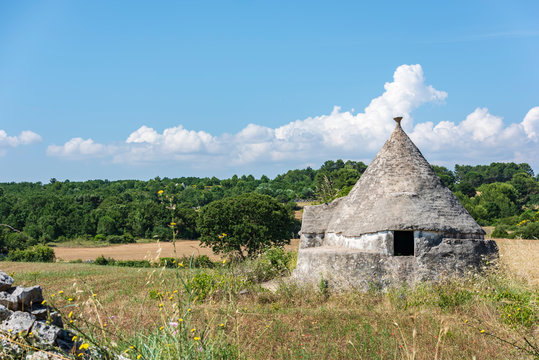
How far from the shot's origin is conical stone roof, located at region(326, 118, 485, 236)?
1167 cm

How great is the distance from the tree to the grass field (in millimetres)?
14495

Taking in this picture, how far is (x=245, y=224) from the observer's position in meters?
28.3

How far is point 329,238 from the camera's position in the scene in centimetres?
1439

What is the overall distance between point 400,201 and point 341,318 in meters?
4.48

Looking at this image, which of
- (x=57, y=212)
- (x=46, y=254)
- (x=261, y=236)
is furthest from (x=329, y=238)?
(x=57, y=212)

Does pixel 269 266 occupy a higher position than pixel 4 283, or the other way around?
pixel 4 283

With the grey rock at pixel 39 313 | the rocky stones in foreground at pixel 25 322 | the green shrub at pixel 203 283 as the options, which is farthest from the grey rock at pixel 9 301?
the green shrub at pixel 203 283

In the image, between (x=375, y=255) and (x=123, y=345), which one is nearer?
(x=123, y=345)

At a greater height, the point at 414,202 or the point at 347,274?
the point at 414,202

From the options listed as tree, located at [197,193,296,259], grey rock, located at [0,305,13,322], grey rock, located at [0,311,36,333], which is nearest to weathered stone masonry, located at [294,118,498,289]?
grey rock, located at [0,311,36,333]

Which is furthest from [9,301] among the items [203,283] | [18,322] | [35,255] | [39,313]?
[35,255]

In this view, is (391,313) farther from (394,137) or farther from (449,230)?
(394,137)

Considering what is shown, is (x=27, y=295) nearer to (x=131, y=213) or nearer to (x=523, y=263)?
(x=523, y=263)

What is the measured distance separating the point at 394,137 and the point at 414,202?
275 centimetres
